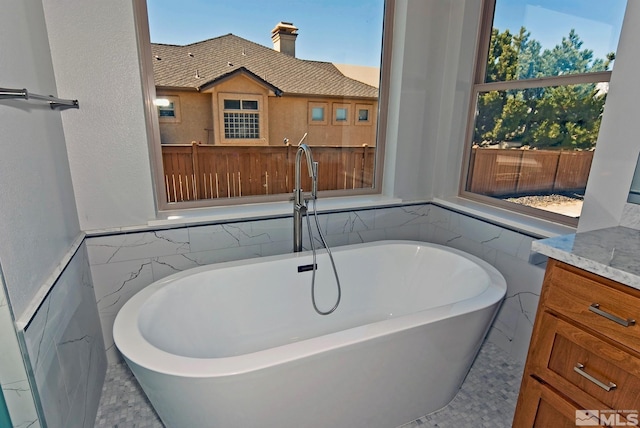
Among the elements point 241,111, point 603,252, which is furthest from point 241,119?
point 603,252

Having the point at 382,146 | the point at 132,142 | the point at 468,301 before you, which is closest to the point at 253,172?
the point at 132,142

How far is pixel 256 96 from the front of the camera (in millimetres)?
2113

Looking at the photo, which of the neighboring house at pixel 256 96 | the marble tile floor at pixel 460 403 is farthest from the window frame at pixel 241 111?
the marble tile floor at pixel 460 403

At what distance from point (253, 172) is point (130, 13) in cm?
103

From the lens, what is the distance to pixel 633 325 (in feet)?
3.15

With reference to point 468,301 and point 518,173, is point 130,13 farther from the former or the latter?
point 518,173

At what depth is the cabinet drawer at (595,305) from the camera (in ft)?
3.17

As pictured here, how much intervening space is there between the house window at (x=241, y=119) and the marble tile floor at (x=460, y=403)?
58.5 inches

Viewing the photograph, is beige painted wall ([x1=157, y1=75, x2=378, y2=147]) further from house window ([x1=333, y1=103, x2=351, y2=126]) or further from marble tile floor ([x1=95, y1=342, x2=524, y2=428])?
marble tile floor ([x1=95, y1=342, x2=524, y2=428])

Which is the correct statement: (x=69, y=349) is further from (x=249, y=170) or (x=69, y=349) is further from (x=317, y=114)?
(x=317, y=114)

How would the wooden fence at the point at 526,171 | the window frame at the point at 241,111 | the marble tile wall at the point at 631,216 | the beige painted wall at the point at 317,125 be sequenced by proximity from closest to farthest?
the marble tile wall at the point at 631,216 < the wooden fence at the point at 526,171 < the window frame at the point at 241,111 < the beige painted wall at the point at 317,125

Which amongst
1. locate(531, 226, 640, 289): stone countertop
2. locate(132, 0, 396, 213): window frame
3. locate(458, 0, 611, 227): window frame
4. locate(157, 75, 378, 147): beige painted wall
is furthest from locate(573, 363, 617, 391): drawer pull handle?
locate(157, 75, 378, 147): beige painted wall

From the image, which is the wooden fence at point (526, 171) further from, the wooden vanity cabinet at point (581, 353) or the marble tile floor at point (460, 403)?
the marble tile floor at point (460, 403)

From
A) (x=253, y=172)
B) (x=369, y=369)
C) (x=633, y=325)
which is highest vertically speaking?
(x=253, y=172)
